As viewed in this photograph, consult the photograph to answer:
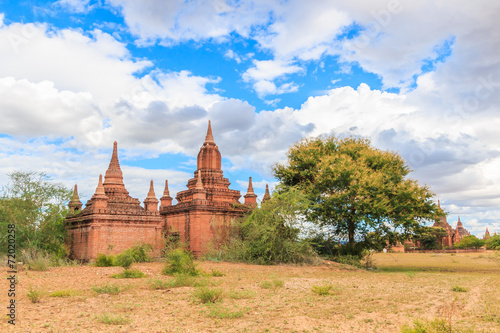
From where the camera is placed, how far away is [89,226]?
85.8ft

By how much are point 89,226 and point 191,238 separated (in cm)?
679

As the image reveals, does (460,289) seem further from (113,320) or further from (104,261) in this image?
(104,261)

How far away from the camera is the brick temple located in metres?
26.2

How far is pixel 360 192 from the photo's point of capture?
24.5 meters

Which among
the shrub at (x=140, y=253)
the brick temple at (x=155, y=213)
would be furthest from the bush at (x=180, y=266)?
the brick temple at (x=155, y=213)

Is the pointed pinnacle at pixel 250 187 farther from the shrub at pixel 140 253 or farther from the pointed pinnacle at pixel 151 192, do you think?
the shrub at pixel 140 253

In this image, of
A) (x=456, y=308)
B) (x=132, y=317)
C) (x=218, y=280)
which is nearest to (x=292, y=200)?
(x=218, y=280)

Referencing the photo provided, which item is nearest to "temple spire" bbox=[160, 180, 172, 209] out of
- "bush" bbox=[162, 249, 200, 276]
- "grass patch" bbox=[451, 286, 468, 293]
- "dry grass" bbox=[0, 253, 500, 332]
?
"bush" bbox=[162, 249, 200, 276]

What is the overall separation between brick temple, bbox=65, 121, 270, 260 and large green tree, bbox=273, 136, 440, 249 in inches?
Result: 243

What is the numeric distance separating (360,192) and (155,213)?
43.5 feet

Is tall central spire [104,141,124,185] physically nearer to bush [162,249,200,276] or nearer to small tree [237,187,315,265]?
small tree [237,187,315,265]

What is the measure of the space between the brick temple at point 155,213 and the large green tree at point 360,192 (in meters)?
6.18

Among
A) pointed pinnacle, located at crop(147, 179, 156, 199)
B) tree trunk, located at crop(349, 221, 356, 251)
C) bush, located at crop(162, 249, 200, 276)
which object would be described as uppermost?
pointed pinnacle, located at crop(147, 179, 156, 199)

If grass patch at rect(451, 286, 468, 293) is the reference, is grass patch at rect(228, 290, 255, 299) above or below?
above
